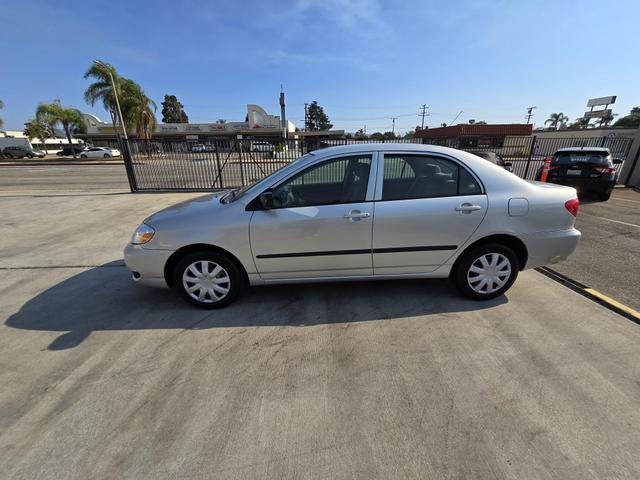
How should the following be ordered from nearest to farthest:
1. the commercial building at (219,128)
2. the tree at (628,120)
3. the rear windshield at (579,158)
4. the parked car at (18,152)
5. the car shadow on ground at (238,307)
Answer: the car shadow on ground at (238,307), the rear windshield at (579,158), the parked car at (18,152), the commercial building at (219,128), the tree at (628,120)

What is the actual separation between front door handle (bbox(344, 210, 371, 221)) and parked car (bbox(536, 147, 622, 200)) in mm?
9062

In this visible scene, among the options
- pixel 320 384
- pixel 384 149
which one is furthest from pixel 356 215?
pixel 320 384

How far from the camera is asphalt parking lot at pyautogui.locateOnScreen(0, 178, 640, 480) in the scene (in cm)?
168

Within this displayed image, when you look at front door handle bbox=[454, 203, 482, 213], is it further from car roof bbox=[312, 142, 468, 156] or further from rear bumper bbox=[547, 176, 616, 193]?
rear bumper bbox=[547, 176, 616, 193]

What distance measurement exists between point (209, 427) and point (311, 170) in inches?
91.3

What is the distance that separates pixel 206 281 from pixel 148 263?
61cm

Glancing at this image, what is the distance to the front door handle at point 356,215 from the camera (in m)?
2.88

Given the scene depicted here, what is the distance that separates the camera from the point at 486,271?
10.4 ft

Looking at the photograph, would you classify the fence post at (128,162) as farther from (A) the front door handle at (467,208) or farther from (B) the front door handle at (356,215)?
(A) the front door handle at (467,208)

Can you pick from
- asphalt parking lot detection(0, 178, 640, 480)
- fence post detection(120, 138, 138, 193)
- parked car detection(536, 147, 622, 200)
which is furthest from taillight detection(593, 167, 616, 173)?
fence post detection(120, 138, 138, 193)

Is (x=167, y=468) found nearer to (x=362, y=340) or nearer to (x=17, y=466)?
(x=17, y=466)

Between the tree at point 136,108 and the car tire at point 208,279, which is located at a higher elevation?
the tree at point 136,108

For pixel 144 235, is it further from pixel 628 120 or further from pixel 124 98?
pixel 628 120

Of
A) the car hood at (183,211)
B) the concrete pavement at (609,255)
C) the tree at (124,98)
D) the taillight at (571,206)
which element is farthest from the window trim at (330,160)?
the tree at (124,98)
